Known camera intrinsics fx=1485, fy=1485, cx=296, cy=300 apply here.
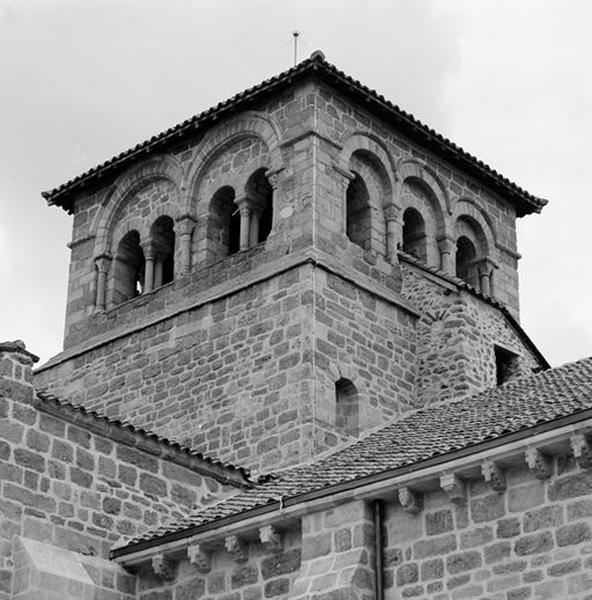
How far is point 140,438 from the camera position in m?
17.1

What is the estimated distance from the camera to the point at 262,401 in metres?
21.4

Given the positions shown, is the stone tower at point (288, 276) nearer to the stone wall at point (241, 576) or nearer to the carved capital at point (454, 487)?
the stone wall at point (241, 576)

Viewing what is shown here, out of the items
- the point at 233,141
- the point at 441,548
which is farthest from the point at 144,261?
the point at 441,548

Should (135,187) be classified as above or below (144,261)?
above

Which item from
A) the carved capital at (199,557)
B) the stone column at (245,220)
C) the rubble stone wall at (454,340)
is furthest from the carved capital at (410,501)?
the stone column at (245,220)

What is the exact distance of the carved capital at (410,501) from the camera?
13.8 metres

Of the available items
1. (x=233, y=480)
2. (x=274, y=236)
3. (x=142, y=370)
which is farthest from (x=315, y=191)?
(x=233, y=480)

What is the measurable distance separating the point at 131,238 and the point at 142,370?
314cm

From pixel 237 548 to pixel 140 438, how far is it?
259 cm

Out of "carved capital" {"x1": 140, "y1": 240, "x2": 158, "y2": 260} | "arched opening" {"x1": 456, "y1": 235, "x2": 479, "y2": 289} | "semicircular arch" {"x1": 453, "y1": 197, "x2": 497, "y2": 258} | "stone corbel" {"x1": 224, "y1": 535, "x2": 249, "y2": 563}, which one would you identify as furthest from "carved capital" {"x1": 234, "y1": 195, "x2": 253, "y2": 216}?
"stone corbel" {"x1": 224, "y1": 535, "x2": 249, "y2": 563}

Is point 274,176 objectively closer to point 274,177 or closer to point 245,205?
point 274,177

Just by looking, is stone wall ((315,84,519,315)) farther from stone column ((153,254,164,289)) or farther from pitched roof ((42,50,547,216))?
stone column ((153,254,164,289))

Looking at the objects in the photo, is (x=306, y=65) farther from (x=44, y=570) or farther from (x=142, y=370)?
(x=44, y=570)

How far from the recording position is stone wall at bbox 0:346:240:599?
51.2ft
